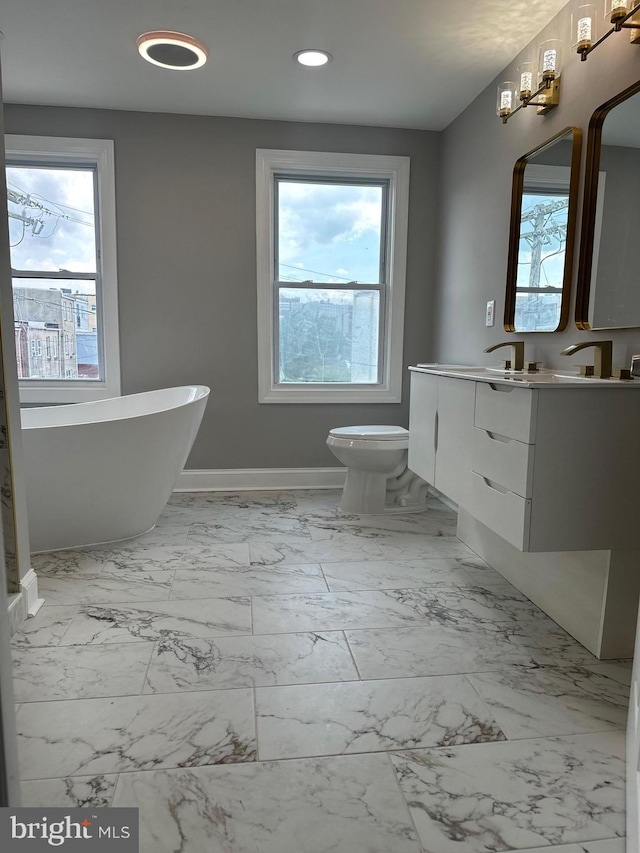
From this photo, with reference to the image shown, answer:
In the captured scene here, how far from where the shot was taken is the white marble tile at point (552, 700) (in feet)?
5.04

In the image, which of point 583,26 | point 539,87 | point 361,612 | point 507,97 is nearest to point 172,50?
point 507,97

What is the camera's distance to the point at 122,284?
361cm

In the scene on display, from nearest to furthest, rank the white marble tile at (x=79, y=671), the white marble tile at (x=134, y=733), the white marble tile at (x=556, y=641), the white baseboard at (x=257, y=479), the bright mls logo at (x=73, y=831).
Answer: the bright mls logo at (x=73, y=831)
the white marble tile at (x=134, y=733)
the white marble tile at (x=79, y=671)
the white marble tile at (x=556, y=641)
the white baseboard at (x=257, y=479)

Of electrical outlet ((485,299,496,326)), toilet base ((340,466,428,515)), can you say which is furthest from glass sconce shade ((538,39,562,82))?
toilet base ((340,466,428,515))

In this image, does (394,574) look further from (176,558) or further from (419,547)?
(176,558)

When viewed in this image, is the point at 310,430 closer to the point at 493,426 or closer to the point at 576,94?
the point at 493,426

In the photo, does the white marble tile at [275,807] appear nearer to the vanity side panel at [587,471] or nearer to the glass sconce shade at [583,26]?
the vanity side panel at [587,471]

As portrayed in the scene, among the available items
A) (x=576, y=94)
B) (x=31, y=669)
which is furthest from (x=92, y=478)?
(x=576, y=94)

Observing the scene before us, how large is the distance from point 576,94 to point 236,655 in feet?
8.03

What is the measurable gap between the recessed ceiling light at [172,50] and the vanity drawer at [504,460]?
A: 2.19 metres

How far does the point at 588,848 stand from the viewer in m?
1.16

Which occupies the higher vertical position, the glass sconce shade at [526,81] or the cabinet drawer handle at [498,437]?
the glass sconce shade at [526,81]

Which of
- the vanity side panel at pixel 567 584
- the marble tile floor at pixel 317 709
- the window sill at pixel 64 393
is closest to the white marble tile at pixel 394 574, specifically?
the marble tile floor at pixel 317 709

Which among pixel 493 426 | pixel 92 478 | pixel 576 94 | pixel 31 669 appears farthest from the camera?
pixel 92 478
